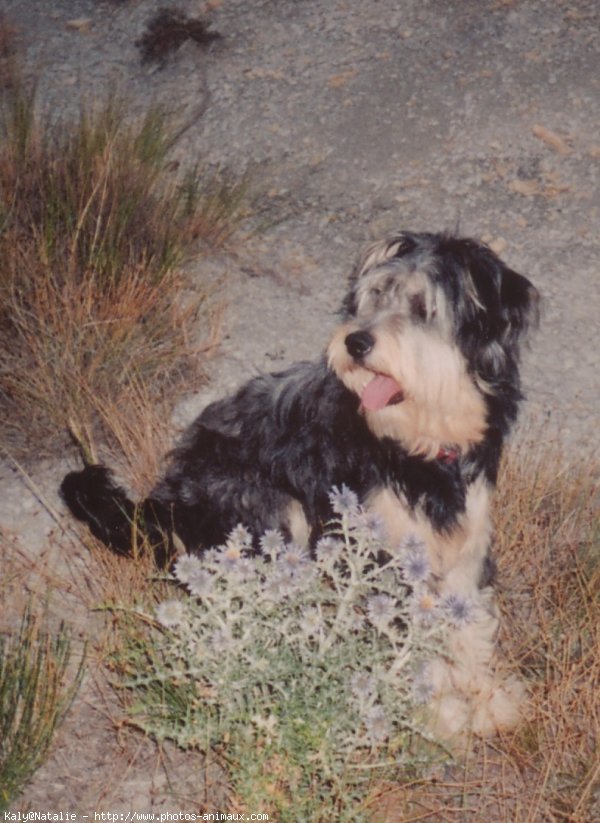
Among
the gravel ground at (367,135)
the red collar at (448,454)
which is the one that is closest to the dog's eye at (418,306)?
the red collar at (448,454)

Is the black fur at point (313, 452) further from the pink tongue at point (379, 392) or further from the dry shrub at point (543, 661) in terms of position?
the dry shrub at point (543, 661)

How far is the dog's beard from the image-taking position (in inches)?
107

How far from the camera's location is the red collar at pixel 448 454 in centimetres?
299

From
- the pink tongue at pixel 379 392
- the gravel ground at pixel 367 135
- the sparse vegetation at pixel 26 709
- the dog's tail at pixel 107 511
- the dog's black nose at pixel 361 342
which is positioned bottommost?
the sparse vegetation at pixel 26 709

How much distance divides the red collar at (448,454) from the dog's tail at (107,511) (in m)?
1.01

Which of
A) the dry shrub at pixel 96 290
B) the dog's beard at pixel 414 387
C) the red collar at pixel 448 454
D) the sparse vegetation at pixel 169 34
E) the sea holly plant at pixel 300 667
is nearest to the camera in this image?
the sea holly plant at pixel 300 667

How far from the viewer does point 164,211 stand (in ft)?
15.7

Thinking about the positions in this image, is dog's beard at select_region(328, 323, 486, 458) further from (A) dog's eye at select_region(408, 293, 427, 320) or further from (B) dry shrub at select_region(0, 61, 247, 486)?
(B) dry shrub at select_region(0, 61, 247, 486)

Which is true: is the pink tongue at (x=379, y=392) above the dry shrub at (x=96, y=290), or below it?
above

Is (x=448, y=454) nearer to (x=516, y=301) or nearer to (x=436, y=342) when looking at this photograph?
(x=436, y=342)

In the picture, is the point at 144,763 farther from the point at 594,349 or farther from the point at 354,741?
the point at 594,349

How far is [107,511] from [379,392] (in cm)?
113

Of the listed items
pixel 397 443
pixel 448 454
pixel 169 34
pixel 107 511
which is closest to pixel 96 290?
pixel 107 511

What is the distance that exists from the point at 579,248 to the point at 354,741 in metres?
3.35
